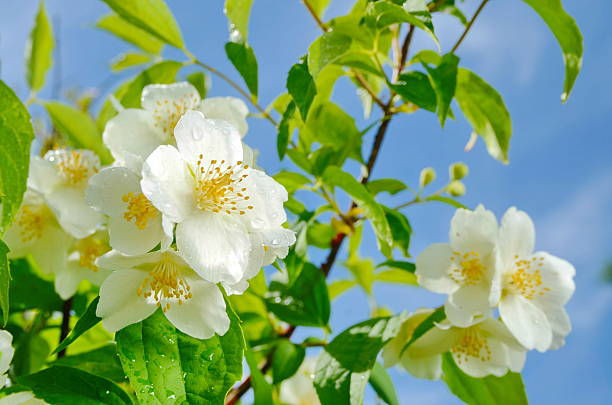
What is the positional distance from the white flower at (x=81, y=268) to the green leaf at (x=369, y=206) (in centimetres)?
45

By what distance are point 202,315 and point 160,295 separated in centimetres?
7

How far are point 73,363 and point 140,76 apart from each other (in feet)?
2.00

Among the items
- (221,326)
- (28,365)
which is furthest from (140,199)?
(28,365)

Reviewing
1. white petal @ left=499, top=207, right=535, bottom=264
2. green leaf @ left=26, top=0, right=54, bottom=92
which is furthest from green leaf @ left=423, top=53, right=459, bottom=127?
green leaf @ left=26, top=0, right=54, bottom=92

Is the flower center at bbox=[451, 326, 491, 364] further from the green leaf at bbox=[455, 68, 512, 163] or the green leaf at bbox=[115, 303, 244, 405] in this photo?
the green leaf at bbox=[115, 303, 244, 405]

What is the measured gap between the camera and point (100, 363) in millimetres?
1003

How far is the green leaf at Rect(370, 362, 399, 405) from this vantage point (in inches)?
44.7

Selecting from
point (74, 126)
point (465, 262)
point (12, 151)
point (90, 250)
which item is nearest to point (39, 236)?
point (90, 250)

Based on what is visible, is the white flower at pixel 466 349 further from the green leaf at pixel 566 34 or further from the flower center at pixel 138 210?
the flower center at pixel 138 210

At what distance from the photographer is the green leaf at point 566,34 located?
3.78ft

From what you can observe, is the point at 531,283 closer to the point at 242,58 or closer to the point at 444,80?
the point at 444,80

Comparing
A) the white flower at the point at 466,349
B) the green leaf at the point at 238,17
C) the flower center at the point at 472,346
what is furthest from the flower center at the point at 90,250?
the flower center at the point at 472,346

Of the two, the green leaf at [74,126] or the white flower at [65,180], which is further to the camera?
the green leaf at [74,126]

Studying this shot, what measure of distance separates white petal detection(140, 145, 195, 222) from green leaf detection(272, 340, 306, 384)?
49cm
